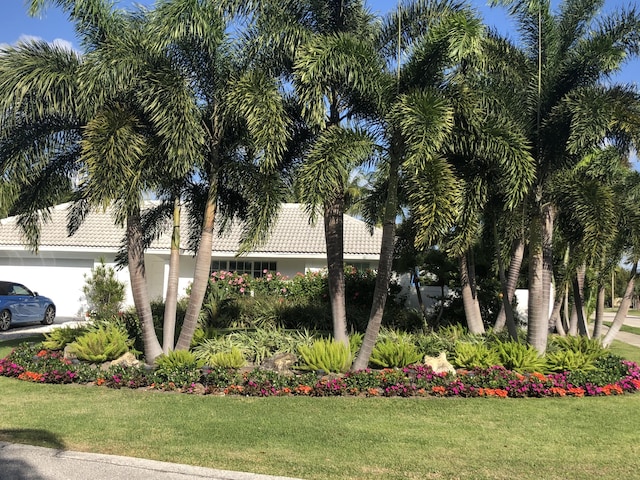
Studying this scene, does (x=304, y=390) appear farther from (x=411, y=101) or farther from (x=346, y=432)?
(x=411, y=101)

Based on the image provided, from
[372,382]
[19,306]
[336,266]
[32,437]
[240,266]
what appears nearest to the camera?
[32,437]

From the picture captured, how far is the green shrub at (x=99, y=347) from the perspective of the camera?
32.4 ft

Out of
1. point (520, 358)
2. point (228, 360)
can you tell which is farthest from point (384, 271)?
point (228, 360)

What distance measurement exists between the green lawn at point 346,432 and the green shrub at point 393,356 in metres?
1.28

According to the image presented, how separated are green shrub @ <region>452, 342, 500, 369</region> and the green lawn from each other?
1.22 m

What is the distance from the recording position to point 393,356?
31.1 ft

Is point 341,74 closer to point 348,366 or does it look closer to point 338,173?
point 338,173

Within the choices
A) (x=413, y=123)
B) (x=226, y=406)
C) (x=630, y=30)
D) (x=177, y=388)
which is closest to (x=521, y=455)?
(x=226, y=406)

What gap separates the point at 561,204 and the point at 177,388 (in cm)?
694

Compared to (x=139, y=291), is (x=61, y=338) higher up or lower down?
lower down

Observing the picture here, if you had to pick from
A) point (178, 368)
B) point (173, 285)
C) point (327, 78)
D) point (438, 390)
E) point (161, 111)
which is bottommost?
point (438, 390)

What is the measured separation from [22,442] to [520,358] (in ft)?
23.6

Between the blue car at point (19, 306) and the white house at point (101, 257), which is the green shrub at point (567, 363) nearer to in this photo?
the white house at point (101, 257)

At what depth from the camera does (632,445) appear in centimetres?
611
